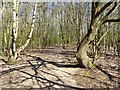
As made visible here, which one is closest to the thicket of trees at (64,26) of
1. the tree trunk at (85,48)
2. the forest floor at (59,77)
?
the tree trunk at (85,48)

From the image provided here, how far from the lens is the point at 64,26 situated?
3200 centimetres

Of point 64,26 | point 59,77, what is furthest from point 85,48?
point 64,26

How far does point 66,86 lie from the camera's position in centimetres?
880

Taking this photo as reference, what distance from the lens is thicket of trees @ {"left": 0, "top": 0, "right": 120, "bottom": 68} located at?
453 inches

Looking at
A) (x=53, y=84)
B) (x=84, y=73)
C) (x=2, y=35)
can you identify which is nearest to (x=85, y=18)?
(x=2, y=35)

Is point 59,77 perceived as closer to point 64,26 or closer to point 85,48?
point 85,48

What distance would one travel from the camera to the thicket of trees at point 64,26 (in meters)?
11.5

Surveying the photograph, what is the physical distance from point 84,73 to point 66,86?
7.23 ft

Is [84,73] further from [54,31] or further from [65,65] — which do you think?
[54,31]

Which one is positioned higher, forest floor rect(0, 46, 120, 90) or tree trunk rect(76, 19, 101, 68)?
tree trunk rect(76, 19, 101, 68)

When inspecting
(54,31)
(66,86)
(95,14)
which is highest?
(95,14)

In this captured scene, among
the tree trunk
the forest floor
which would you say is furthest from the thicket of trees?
the forest floor

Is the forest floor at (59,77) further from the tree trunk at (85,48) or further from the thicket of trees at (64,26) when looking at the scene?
the thicket of trees at (64,26)

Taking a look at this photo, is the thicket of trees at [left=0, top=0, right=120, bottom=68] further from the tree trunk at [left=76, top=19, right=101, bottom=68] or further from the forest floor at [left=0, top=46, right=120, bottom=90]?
the forest floor at [left=0, top=46, right=120, bottom=90]
